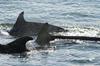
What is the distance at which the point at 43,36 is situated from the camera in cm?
2038

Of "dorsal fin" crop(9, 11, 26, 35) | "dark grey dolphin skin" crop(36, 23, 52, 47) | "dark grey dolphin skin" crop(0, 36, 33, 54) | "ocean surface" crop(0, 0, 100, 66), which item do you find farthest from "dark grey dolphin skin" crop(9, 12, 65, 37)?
"dark grey dolphin skin" crop(0, 36, 33, 54)

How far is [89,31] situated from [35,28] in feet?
9.33

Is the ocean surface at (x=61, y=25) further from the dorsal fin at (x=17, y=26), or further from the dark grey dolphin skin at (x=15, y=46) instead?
the dorsal fin at (x=17, y=26)

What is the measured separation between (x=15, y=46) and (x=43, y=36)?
1.55 meters

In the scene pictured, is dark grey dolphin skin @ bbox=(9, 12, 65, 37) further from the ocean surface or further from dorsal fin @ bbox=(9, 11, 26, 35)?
the ocean surface

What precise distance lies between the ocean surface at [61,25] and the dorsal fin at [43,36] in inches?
20.4

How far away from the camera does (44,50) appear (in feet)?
66.3

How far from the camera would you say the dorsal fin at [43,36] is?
20406 millimetres

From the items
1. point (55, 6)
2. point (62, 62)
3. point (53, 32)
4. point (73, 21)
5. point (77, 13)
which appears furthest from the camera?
point (55, 6)

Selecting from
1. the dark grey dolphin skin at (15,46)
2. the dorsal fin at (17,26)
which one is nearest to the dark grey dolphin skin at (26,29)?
the dorsal fin at (17,26)

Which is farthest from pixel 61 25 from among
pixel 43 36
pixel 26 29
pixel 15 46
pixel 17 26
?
pixel 15 46

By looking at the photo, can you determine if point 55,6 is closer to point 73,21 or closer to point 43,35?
point 73,21

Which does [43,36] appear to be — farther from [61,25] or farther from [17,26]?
[61,25]

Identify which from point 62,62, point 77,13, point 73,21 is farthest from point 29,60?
point 77,13
